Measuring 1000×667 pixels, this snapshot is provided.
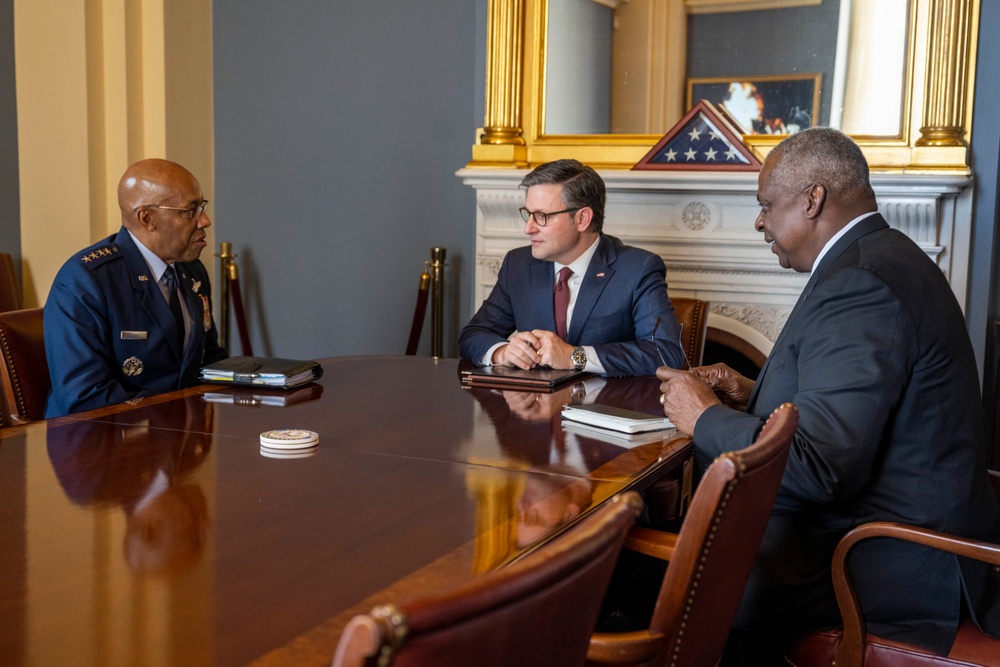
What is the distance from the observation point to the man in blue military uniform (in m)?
2.62

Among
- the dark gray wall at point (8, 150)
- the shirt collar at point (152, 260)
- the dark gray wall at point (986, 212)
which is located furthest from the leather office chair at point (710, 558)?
the dark gray wall at point (8, 150)

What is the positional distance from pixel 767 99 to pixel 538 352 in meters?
1.82

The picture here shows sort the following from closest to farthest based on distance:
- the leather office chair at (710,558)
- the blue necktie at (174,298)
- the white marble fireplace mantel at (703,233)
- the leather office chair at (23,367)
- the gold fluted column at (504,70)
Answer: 1. the leather office chair at (710,558)
2. the leather office chair at (23,367)
3. the blue necktie at (174,298)
4. the white marble fireplace mantel at (703,233)
5. the gold fluted column at (504,70)

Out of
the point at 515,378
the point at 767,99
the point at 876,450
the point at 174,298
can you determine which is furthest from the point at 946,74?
the point at 174,298

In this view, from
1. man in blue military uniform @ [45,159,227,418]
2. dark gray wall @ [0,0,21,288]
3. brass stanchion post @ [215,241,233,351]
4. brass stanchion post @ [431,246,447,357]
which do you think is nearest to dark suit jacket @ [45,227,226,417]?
man in blue military uniform @ [45,159,227,418]

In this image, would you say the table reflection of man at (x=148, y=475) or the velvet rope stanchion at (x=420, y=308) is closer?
the table reflection of man at (x=148, y=475)

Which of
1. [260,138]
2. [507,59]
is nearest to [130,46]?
[260,138]

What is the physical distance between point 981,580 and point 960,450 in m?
0.25

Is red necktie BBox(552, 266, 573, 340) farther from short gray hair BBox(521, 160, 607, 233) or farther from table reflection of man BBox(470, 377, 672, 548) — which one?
table reflection of man BBox(470, 377, 672, 548)

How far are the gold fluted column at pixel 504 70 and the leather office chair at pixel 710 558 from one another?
310 cm

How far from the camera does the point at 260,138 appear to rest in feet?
16.9

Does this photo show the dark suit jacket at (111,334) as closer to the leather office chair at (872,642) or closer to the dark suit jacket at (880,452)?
the dark suit jacket at (880,452)

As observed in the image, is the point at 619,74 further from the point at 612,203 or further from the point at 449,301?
the point at 449,301

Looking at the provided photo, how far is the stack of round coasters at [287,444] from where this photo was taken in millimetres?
1949
